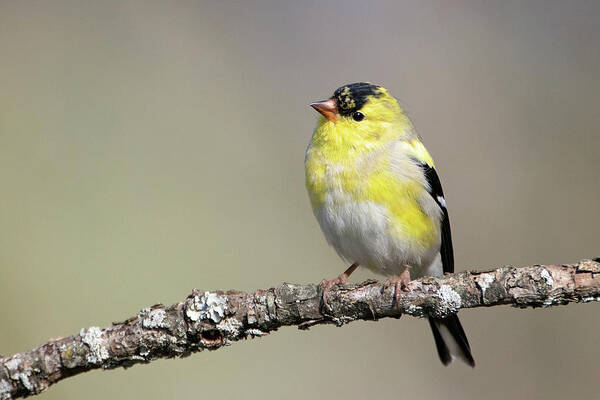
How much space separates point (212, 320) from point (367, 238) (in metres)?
1.51

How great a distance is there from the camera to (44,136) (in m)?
6.39

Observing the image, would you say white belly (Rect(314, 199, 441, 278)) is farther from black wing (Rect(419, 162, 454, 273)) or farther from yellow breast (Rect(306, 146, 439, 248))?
black wing (Rect(419, 162, 454, 273))

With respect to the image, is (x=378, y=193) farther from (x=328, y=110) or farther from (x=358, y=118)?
(x=328, y=110)

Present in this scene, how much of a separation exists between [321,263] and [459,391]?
1803mm

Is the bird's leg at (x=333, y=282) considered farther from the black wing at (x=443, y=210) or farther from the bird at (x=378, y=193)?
the black wing at (x=443, y=210)

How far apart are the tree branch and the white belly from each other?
94 cm

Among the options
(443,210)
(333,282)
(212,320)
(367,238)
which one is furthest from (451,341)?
(212,320)

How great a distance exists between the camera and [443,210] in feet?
15.9

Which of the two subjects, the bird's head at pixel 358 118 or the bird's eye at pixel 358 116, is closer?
the bird's head at pixel 358 118

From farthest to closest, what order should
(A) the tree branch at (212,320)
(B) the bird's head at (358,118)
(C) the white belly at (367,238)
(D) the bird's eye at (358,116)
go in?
(D) the bird's eye at (358,116) → (B) the bird's head at (358,118) → (C) the white belly at (367,238) → (A) the tree branch at (212,320)

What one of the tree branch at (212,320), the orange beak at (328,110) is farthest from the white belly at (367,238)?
the tree branch at (212,320)

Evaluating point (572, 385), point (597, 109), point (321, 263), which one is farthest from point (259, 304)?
point (597, 109)

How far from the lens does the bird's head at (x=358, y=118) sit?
4664mm

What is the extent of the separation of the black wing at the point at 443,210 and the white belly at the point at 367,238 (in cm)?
15
